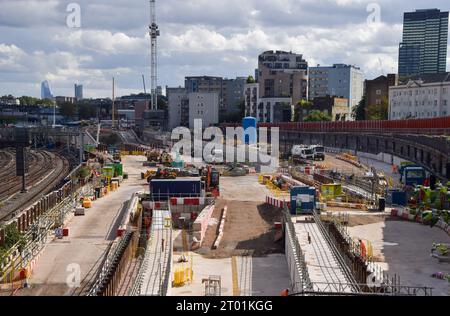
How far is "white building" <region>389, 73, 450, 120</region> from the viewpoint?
8400cm

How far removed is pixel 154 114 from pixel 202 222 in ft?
452

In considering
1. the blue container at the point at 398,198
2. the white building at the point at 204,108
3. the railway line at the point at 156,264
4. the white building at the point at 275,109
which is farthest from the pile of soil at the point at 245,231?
the white building at the point at 204,108

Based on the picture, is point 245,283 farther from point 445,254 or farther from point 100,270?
point 445,254

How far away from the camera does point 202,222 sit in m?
30.3

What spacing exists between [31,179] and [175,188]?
3183 centimetres

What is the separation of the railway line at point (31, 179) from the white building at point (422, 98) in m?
51.2

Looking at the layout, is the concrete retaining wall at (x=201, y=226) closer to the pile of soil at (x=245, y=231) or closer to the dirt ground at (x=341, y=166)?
the pile of soil at (x=245, y=231)

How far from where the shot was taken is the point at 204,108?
148125 mm

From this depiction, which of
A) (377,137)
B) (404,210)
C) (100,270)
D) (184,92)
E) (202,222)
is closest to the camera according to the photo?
(100,270)

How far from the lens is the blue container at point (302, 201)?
31953 mm

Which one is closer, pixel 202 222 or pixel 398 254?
pixel 398 254

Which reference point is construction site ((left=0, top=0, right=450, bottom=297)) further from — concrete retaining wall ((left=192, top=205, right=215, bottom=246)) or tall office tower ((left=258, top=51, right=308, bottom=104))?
tall office tower ((left=258, top=51, right=308, bottom=104))

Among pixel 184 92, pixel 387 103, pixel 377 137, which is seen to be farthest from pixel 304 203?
pixel 184 92

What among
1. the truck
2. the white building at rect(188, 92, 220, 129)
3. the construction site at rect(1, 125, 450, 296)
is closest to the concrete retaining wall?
the construction site at rect(1, 125, 450, 296)
